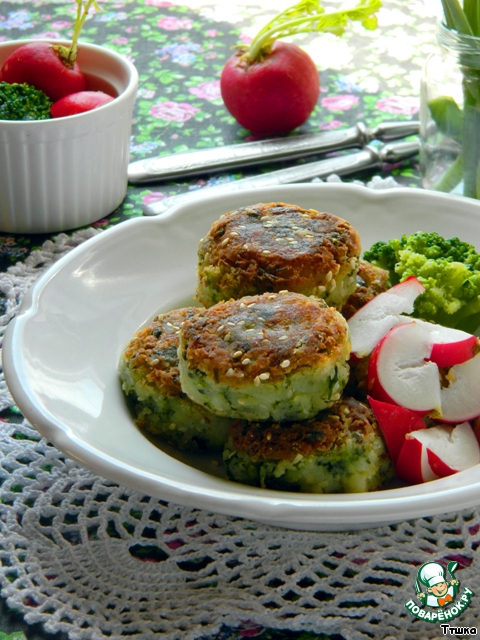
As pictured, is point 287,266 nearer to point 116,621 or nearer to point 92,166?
point 116,621

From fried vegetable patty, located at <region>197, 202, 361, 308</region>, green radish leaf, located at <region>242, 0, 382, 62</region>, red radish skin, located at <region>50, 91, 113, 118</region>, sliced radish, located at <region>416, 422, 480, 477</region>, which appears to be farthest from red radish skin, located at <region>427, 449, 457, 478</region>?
green radish leaf, located at <region>242, 0, 382, 62</region>

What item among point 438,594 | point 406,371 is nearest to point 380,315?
point 406,371

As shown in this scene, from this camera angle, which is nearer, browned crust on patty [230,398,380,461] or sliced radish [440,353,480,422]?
browned crust on patty [230,398,380,461]

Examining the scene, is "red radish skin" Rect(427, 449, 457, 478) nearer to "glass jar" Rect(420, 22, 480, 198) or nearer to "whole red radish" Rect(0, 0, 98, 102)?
"glass jar" Rect(420, 22, 480, 198)

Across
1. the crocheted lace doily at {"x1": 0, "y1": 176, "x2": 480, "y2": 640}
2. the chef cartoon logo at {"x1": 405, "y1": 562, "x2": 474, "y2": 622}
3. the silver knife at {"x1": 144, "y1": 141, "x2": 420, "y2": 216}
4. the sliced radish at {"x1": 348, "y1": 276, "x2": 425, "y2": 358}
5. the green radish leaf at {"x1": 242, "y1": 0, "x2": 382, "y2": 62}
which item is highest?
the green radish leaf at {"x1": 242, "y1": 0, "x2": 382, "y2": 62}

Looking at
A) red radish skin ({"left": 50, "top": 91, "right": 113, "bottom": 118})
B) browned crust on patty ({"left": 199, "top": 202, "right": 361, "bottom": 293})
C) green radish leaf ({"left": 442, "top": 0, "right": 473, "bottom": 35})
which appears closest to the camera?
browned crust on patty ({"left": 199, "top": 202, "right": 361, "bottom": 293})

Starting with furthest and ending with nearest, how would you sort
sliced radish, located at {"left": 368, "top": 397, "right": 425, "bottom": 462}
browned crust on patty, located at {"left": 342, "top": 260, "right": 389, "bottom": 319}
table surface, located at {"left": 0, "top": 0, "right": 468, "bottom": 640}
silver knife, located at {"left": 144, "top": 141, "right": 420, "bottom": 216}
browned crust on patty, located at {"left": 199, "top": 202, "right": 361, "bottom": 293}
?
table surface, located at {"left": 0, "top": 0, "right": 468, "bottom": 640} < silver knife, located at {"left": 144, "top": 141, "right": 420, "bottom": 216} < browned crust on patty, located at {"left": 342, "top": 260, "right": 389, "bottom": 319} < browned crust on patty, located at {"left": 199, "top": 202, "right": 361, "bottom": 293} < sliced radish, located at {"left": 368, "top": 397, "right": 425, "bottom": 462}

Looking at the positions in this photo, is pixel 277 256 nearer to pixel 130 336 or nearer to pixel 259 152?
pixel 130 336
